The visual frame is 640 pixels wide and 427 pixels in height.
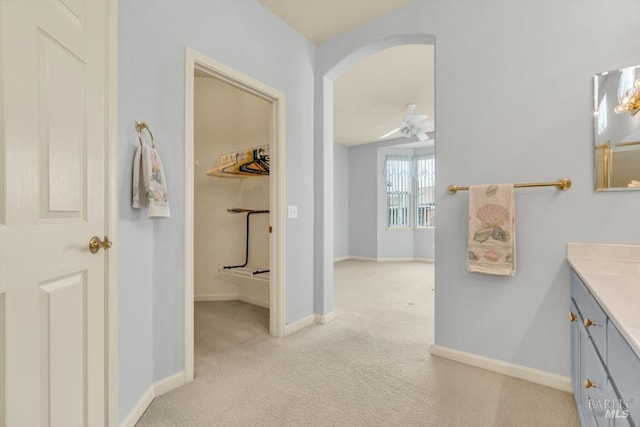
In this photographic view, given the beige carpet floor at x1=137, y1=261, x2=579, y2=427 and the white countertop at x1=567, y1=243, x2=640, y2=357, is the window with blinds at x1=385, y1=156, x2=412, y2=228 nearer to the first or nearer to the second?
the beige carpet floor at x1=137, y1=261, x2=579, y2=427

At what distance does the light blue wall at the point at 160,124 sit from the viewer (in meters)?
1.54

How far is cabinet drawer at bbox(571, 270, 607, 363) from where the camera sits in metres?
1.05

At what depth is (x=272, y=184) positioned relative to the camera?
266 cm

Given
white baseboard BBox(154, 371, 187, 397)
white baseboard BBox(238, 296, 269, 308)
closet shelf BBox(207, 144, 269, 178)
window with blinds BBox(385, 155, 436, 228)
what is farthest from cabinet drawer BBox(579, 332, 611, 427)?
window with blinds BBox(385, 155, 436, 228)

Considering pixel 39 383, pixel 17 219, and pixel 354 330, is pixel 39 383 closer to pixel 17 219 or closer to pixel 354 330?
pixel 17 219

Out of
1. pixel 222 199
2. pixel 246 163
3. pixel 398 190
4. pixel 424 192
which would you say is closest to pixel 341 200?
pixel 398 190

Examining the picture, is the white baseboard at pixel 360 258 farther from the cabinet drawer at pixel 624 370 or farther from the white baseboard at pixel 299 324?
the cabinet drawer at pixel 624 370

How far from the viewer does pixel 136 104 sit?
162cm

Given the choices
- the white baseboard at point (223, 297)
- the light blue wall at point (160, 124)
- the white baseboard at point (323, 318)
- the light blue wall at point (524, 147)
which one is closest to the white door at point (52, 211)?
the light blue wall at point (160, 124)

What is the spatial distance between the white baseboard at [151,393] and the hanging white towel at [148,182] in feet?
3.23

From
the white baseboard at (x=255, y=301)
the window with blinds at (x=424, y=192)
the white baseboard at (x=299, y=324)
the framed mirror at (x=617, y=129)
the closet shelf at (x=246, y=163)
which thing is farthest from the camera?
the window with blinds at (x=424, y=192)

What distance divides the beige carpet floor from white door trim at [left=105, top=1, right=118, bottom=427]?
0.35 m

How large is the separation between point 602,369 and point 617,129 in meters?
1.34

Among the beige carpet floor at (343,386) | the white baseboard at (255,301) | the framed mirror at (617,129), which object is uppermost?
the framed mirror at (617,129)
